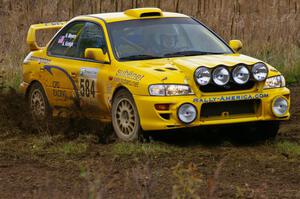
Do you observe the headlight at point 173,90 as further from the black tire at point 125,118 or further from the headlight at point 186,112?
the black tire at point 125,118

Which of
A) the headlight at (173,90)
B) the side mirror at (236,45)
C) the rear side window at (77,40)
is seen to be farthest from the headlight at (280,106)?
the rear side window at (77,40)

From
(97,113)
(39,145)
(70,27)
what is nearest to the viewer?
(39,145)

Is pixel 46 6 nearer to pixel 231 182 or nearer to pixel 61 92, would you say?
pixel 61 92

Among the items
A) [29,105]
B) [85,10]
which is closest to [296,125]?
[29,105]

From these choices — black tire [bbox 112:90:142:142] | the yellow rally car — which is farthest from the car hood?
black tire [bbox 112:90:142:142]

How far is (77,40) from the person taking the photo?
1220 centimetres

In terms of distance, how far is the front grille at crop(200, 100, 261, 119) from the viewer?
1044cm

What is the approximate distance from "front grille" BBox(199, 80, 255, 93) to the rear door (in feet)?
4.55

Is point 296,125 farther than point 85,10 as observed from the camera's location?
No

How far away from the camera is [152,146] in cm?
1028

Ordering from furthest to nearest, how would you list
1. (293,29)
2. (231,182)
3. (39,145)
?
1. (293,29)
2. (39,145)
3. (231,182)

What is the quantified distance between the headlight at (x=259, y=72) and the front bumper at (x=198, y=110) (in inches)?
6.2

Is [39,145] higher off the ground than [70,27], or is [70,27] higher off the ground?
[70,27]

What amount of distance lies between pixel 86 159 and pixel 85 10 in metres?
9.57
